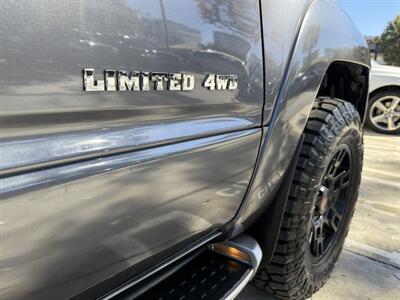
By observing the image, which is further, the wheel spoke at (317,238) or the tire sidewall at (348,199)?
the wheel spoke at (317,238)

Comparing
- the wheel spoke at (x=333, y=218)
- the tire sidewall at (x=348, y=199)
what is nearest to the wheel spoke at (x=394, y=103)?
the tire sidewall at (x=348, y=199)

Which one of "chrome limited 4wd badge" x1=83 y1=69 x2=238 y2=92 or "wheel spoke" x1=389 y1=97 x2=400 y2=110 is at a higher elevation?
"chrome limited 4wd badge" x1=83 y1=69 x2=238 y2=92

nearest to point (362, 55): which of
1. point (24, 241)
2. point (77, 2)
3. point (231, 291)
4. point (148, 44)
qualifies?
point (231, 291)

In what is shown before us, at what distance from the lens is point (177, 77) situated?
947 millimetres

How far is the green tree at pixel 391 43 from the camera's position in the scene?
62.1ft

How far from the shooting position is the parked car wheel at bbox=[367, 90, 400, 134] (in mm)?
6562

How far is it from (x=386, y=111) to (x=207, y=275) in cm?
614

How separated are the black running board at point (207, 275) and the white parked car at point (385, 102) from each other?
5880 mm

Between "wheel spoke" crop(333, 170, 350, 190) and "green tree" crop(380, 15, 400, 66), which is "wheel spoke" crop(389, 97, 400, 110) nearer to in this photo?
"wheel spoke" crop(333, 170, 350, 190)

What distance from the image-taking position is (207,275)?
1402 millimetres

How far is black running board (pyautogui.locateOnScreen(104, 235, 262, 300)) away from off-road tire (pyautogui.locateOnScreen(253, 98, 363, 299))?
21cm

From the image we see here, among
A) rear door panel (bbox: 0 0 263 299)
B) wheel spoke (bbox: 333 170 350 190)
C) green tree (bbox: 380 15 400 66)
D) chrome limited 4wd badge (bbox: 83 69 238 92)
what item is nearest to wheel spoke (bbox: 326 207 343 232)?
wheel spoke (bbox: 333 170 350 190)

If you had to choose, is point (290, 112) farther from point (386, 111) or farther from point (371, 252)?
point (386, 111)

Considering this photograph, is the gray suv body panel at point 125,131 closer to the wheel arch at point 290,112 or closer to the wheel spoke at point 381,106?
the wheel arch at point 290,112
